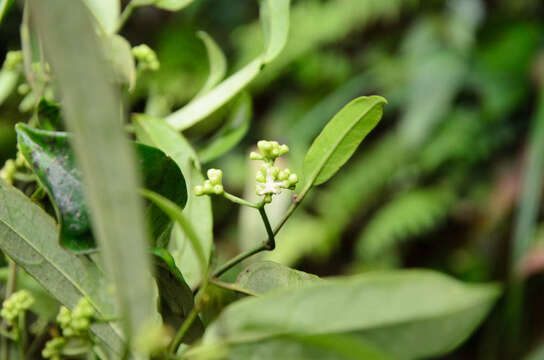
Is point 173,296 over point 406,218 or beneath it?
over

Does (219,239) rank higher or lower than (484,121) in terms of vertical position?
lower

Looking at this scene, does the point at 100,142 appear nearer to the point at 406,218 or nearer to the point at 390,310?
the point at 390,310

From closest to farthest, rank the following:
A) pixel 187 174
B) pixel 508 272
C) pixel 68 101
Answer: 1. pixel 68 101
2. pixel 187 174
3. pixel 508 272

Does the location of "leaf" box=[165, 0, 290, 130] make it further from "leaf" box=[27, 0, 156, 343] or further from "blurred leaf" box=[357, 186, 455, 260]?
"blurred leaf" box=[357, 186, 455, 260]

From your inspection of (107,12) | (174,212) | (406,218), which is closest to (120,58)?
(107,12)

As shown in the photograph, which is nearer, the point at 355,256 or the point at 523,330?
the point at 523,330

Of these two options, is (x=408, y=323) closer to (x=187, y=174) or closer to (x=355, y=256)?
(x=187, y=174)

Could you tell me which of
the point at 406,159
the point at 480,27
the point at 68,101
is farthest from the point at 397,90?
the point at 68,101
